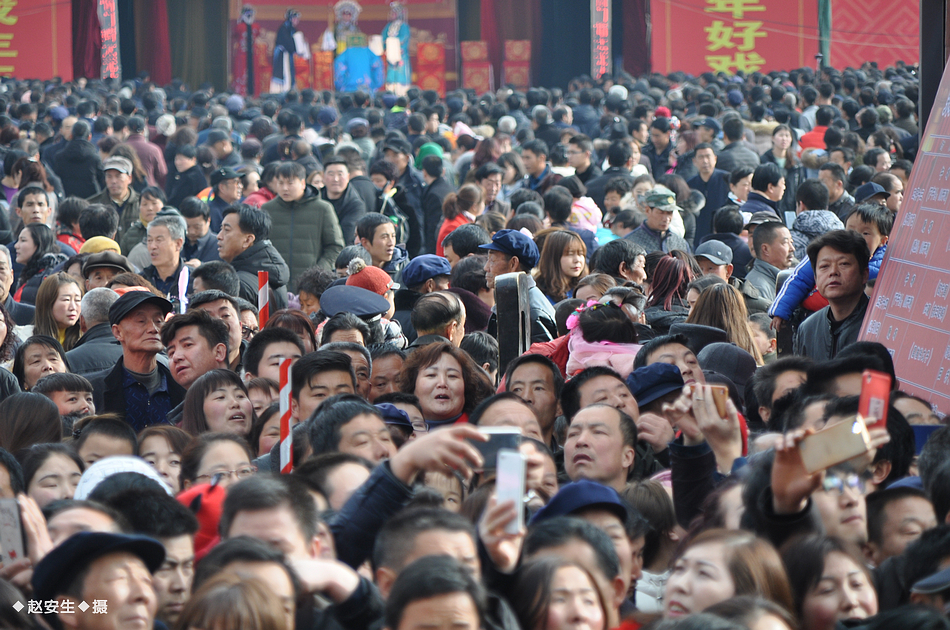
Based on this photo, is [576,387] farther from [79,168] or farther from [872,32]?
[872,32]

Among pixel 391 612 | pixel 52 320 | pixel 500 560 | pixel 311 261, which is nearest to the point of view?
pixel 391 612

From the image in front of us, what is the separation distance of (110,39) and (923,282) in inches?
920

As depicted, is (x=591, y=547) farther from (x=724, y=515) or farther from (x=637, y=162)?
(x=637, y=162)

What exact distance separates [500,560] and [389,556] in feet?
0.83

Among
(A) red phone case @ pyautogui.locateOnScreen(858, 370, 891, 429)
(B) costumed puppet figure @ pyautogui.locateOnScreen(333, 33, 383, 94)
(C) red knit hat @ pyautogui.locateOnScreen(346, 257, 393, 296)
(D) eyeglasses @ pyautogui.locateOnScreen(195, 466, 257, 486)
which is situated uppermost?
(B) costumed puppet figure @ pyautogui.locateOnScreen(333, 33, 383, 94)

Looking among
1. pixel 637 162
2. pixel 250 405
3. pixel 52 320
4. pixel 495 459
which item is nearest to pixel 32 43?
pixel 637 162

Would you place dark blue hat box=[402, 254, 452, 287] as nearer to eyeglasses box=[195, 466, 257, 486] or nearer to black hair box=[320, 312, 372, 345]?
black hair box=[320, 312, 372, 345]

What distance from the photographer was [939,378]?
14.7 ft

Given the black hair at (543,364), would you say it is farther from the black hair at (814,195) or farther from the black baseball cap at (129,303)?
the black hair at (814,195)

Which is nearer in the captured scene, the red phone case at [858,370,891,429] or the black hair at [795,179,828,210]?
the red phone case at [858,370,891,429]

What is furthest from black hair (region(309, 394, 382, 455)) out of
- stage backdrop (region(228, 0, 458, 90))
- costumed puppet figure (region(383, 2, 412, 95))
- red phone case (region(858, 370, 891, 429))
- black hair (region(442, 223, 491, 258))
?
stage backdrop (region(228, 0, 458, 90))

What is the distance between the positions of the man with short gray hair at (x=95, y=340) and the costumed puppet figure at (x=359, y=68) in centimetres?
2264

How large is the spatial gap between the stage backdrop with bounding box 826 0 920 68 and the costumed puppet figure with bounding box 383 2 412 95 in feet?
33.3

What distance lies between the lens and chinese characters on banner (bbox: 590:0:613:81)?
2525 centimetres
